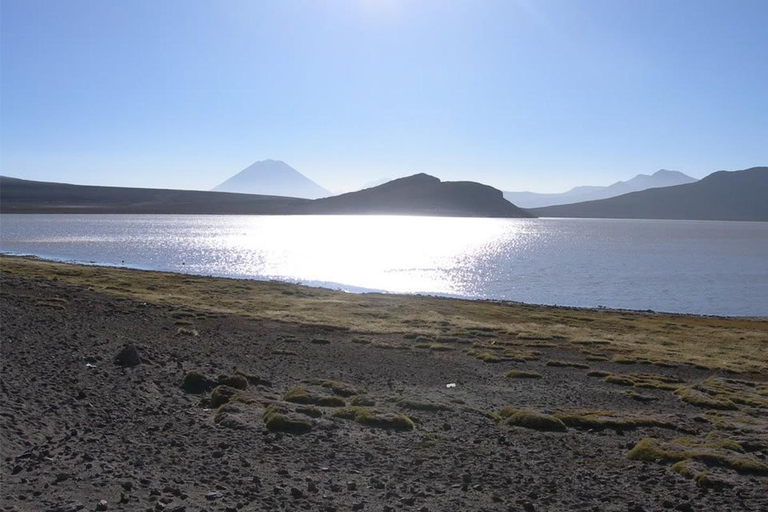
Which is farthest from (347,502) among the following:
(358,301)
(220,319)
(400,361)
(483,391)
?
(358,301)

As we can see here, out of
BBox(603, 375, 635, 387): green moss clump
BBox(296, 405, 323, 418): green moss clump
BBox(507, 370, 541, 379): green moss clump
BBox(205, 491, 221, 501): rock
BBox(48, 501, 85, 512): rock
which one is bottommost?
BBox(603, 375, 635, 387): green moss clump

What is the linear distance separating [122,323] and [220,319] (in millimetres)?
8328

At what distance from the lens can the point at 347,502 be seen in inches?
465

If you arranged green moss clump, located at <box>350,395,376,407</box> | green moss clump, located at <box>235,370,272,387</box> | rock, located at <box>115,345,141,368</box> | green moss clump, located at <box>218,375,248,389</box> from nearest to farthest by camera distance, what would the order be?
1. green moss clump, located at <box>350,395,376,407</box>
2. green moss clump, located at <box>218,375,248,389</box>
3. rock, located at <box>115,345,141,368</box>
4. green moss clump, located at <box>235,370,272,387</box>

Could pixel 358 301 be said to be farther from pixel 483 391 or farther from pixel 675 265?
pixel 675 265

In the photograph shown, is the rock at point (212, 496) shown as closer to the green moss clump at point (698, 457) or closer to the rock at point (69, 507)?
the rock at point (69, 507)

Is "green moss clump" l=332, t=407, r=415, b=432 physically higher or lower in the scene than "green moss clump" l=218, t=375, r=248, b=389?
lower

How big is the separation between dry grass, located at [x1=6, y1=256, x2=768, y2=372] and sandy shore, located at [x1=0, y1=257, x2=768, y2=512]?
347 centimetres

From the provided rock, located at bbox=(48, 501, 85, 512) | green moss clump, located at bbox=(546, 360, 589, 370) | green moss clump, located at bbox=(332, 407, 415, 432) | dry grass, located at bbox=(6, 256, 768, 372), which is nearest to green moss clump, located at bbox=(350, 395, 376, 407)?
green moss clump, located at bbox=(332, 407, 415, 432)

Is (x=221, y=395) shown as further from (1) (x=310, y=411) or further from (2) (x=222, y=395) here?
(1) (x=310, y=411)

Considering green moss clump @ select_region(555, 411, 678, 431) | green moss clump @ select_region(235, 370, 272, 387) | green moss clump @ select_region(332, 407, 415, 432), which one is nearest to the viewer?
green moss clump @ select_region(332, 407, 415, 432)

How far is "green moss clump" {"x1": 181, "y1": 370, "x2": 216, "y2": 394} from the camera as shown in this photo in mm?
19188

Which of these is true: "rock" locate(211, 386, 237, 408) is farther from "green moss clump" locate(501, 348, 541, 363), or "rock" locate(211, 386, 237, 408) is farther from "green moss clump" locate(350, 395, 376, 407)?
"green moss clump" locate(501, 348, 541, 363)

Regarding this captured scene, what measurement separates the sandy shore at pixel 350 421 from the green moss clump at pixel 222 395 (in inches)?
2.2
